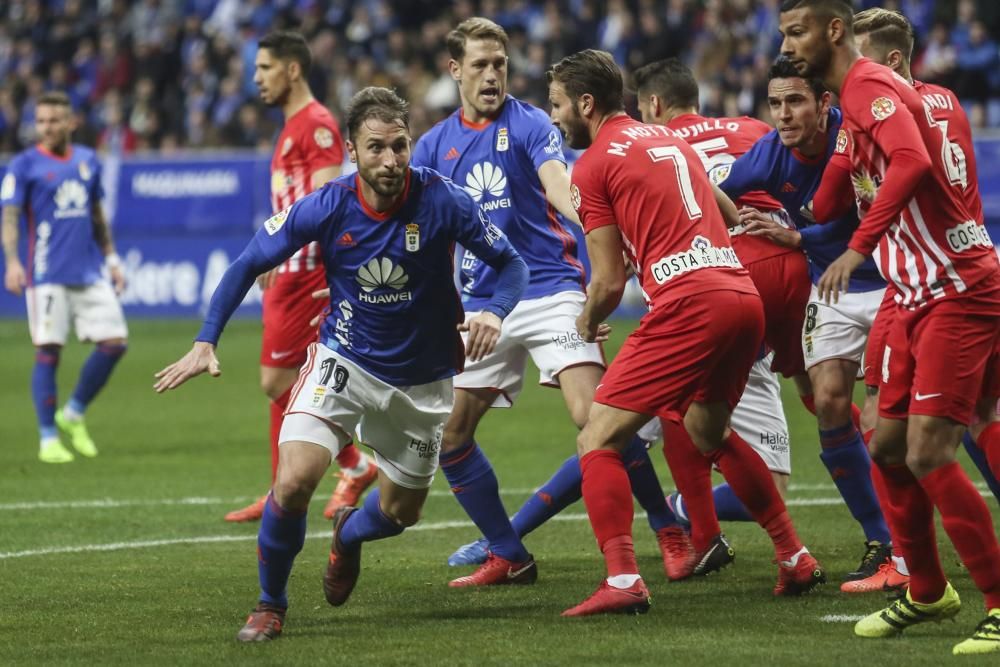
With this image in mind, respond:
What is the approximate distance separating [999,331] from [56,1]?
1165 inches

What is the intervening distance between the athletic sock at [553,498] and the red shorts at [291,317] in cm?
213

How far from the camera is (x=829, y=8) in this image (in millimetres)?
5617

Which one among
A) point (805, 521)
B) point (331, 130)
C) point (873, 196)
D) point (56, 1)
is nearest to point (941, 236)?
point (873, 196)

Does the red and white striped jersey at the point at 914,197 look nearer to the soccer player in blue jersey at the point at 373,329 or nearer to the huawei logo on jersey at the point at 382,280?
the soccer player in blue jersey at the point at 373,329

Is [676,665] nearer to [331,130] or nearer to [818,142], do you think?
[818,142]

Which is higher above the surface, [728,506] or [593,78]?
[593,78]

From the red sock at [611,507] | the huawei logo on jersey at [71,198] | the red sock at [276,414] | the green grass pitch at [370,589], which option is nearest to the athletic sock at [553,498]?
the green grass pitch at [370,589]

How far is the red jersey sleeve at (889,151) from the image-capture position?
5281mm


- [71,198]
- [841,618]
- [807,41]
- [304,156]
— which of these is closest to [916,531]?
[841,618]

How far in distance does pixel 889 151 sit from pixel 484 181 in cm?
275

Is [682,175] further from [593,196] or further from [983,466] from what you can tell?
[983,466]

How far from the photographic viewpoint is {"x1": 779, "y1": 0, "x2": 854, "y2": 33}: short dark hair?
221 inches

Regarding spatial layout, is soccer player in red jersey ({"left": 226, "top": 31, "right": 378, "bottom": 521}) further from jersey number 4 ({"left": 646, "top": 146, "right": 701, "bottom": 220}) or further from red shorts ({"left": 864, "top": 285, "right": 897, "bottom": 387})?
red shorts ({"left": 864, "top": 285, "right": 897, "bottom": 387})

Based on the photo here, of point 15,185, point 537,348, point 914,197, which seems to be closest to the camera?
point 914,197
